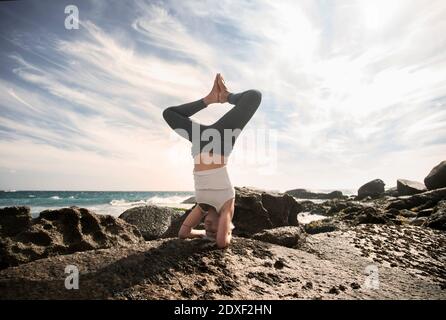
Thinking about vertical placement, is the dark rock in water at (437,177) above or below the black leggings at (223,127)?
below

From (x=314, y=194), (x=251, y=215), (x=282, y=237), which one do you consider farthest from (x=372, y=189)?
(x=282, y=237)

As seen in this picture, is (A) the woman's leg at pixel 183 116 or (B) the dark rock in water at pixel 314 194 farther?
(B) the dark rock in water at pixel 314 194

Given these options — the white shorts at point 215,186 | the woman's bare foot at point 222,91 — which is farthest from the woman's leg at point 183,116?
the white shorts at point 215,186

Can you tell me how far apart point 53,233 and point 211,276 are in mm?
2892

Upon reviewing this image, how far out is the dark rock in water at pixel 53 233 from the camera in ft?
13.6

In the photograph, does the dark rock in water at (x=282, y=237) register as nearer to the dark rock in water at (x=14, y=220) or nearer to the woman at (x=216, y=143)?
the woman at (x=216, y=143)

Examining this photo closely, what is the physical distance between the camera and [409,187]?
25156 millimetres

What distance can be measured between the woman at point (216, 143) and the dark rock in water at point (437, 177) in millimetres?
23330

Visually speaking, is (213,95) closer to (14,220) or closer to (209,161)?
(209,161)

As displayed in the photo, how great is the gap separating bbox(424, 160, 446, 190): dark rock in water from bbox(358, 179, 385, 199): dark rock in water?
12.3 meters

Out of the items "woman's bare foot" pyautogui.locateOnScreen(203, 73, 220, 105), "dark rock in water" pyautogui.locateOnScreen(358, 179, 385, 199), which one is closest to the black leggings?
"woman's bare foot" pyautogui.locateOnScreen(203, 73, 220, 105)
